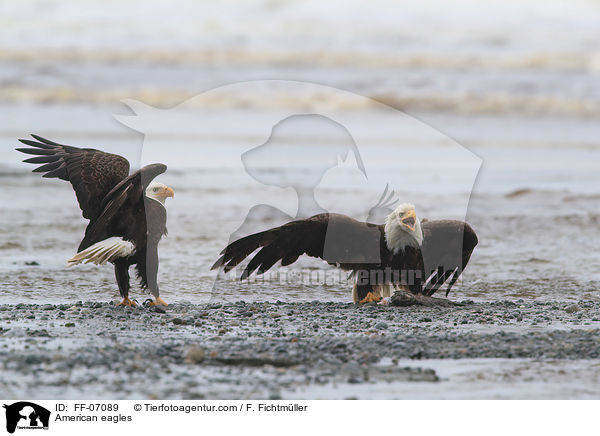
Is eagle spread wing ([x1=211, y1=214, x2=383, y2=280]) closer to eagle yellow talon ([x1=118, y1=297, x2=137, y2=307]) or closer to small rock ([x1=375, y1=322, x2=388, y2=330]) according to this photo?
eagle yellow talon ([x1=118, y1=297, x2=137, y2=307])

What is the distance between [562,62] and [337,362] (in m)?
23.5

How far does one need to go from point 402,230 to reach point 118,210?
1.95 meters

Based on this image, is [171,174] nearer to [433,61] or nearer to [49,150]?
[49,150]

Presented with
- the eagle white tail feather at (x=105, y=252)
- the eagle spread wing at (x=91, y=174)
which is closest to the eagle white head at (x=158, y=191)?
the eagle spread wing at (x=91, y=174)

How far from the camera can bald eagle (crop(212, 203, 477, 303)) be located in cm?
643

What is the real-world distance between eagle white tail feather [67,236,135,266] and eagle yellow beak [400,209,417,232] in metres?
1.86

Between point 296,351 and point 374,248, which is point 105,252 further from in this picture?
point 374,248

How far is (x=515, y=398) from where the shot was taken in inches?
173

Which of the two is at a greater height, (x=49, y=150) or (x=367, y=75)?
(x=367, y=75)

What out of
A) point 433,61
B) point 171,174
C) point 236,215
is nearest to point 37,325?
point 236,215

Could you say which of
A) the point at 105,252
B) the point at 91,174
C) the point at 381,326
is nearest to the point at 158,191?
the point at 91,174

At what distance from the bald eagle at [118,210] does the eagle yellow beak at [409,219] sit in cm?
164

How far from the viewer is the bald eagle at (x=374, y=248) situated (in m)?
6.43
